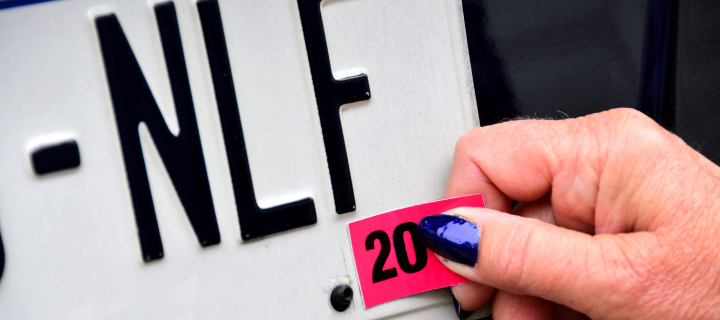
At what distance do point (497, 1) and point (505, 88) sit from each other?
6.1 inches

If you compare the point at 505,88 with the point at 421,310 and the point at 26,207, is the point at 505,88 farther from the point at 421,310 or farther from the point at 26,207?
the point at 26,207

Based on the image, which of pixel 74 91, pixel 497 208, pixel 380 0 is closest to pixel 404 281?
pixel 497 208

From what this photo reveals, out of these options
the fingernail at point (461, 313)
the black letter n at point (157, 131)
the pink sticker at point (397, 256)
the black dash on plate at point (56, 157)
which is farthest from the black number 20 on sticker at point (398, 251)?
the black dash on plate at point (56, 157)

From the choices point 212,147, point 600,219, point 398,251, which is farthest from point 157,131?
point 600,219

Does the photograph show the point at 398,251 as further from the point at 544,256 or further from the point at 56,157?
the point at 56,157

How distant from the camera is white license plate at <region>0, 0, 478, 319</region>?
595 millimetres

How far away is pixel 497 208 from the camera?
2.43 ft

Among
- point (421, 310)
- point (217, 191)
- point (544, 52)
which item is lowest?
point (421, 310)

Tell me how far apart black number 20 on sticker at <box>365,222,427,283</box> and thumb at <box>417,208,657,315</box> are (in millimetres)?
48

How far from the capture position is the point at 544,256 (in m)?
0.61

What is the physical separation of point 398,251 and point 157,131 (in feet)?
1.37

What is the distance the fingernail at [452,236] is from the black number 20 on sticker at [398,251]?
0.03 m

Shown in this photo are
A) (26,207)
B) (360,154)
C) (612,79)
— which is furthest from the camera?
(612,79)

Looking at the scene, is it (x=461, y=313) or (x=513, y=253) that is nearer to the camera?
(x=513, y=253)
